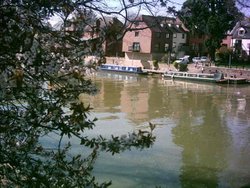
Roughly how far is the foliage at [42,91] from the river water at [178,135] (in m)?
0.55

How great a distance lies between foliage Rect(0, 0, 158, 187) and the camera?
196 centimetres

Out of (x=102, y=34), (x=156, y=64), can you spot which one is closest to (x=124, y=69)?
(x=156, y=64)

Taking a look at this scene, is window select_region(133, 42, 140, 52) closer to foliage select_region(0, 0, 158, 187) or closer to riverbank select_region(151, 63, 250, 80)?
riverbank select_region(151, 63, 250, 80)

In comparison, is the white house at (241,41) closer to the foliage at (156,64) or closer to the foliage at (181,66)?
the foliage at (181,66)

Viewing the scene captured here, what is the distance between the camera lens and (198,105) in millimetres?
21297

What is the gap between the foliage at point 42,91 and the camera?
77.3 inches

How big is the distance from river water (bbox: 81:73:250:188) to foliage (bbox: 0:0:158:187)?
0.55 meters

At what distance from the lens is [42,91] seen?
7.53 feet

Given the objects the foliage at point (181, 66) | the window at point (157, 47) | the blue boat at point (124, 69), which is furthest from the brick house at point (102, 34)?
the window at point (157, 47)

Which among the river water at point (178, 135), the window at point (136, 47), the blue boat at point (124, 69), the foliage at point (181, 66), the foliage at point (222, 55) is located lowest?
the river water at point (178, 135)

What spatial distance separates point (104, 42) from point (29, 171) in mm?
891

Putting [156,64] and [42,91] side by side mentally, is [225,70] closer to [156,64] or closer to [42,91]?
[156,64]

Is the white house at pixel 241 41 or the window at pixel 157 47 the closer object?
the white house at pixel 241 41

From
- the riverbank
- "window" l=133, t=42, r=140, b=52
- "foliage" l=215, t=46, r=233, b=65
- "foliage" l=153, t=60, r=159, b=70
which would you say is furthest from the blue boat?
→ "foliage" l=215, t=46, r=233, b=65
